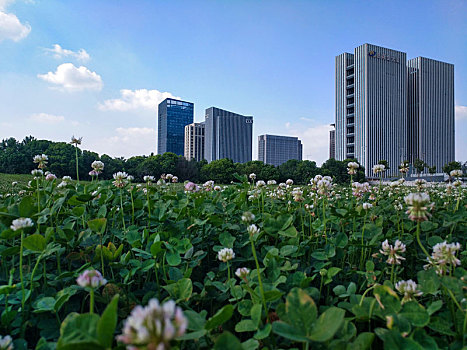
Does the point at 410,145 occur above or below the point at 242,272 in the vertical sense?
above

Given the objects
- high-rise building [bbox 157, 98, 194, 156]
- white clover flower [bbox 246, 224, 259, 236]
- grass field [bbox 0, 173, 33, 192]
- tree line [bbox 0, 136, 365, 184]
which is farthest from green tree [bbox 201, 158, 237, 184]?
high-rise building [bbox 157, 98, 194, 156]

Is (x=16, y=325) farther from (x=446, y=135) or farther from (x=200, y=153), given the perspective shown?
(x=200, y=153)

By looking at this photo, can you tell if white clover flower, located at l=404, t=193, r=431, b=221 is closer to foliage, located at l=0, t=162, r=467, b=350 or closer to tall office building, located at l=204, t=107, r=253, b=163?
foliage, located at l=0, t=162, r=467, b=350

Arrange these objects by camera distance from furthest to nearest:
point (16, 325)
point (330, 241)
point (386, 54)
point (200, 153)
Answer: point (200, 153) → point (386, 54) → point (330, 241) → point (16, 325)

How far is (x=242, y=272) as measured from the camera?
709mm

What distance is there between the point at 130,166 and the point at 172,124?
7928 centimetres

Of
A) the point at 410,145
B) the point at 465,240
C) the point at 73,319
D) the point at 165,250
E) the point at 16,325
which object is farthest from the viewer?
the point at 410,145

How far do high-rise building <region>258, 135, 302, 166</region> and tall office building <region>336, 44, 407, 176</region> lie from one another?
129ft

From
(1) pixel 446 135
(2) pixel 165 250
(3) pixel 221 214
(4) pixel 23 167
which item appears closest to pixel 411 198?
(2) pixel 165 250

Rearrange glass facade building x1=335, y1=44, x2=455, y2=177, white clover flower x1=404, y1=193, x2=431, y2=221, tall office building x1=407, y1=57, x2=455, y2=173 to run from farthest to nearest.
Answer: tall office building x1=407, y1=57, x2=455, y2=173
glass facade building x1=335, y1=44, x2=455, y2=177
white clover flower x1=404, y1=193, x2=431, y2=221

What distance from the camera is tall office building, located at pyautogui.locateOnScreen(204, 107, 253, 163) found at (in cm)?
8319

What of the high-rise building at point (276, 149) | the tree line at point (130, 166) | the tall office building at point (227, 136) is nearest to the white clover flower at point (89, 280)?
the tree line at point (130, 166)

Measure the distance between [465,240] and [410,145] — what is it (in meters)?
60.3

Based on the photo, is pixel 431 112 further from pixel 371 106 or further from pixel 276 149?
pixel 276 149
